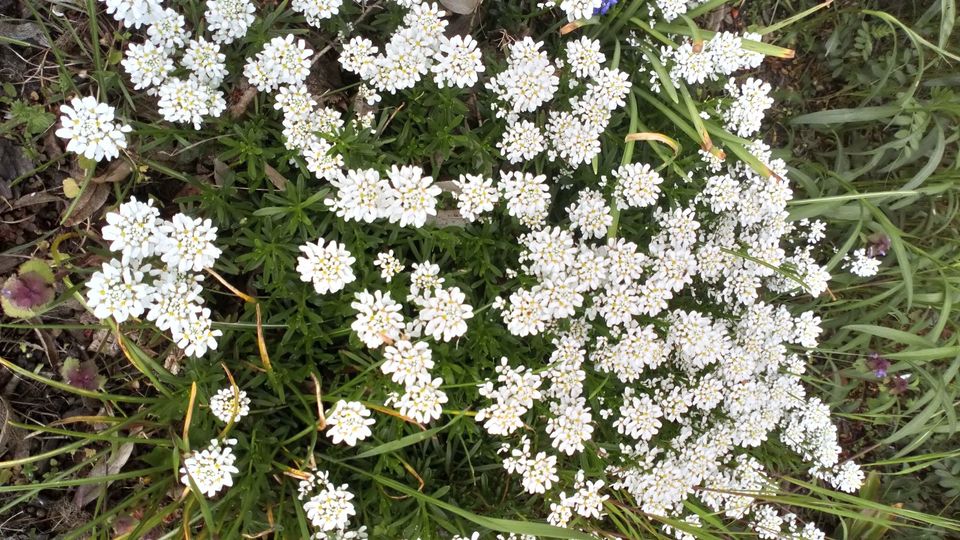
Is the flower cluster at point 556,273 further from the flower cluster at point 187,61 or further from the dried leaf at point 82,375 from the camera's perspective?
the dried leaf at point 82,375

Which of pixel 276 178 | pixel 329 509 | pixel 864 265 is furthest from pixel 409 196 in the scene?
pixel 864 265

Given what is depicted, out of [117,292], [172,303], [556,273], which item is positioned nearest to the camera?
[117,292]

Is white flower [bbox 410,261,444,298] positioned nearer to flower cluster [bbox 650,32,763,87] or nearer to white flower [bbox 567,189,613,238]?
white flower [bbox 567,189,613,238]

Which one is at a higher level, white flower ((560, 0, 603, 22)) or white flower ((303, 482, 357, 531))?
white flower ((560, 0, 603, 22))

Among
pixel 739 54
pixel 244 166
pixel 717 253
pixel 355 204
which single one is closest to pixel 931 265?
pixel 717 253

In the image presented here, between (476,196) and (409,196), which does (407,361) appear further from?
(476,196)

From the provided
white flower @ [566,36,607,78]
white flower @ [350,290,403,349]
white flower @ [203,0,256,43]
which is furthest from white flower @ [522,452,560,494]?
white flower @ [203,0,256,43]

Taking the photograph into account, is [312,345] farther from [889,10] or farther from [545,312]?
[889,10]
